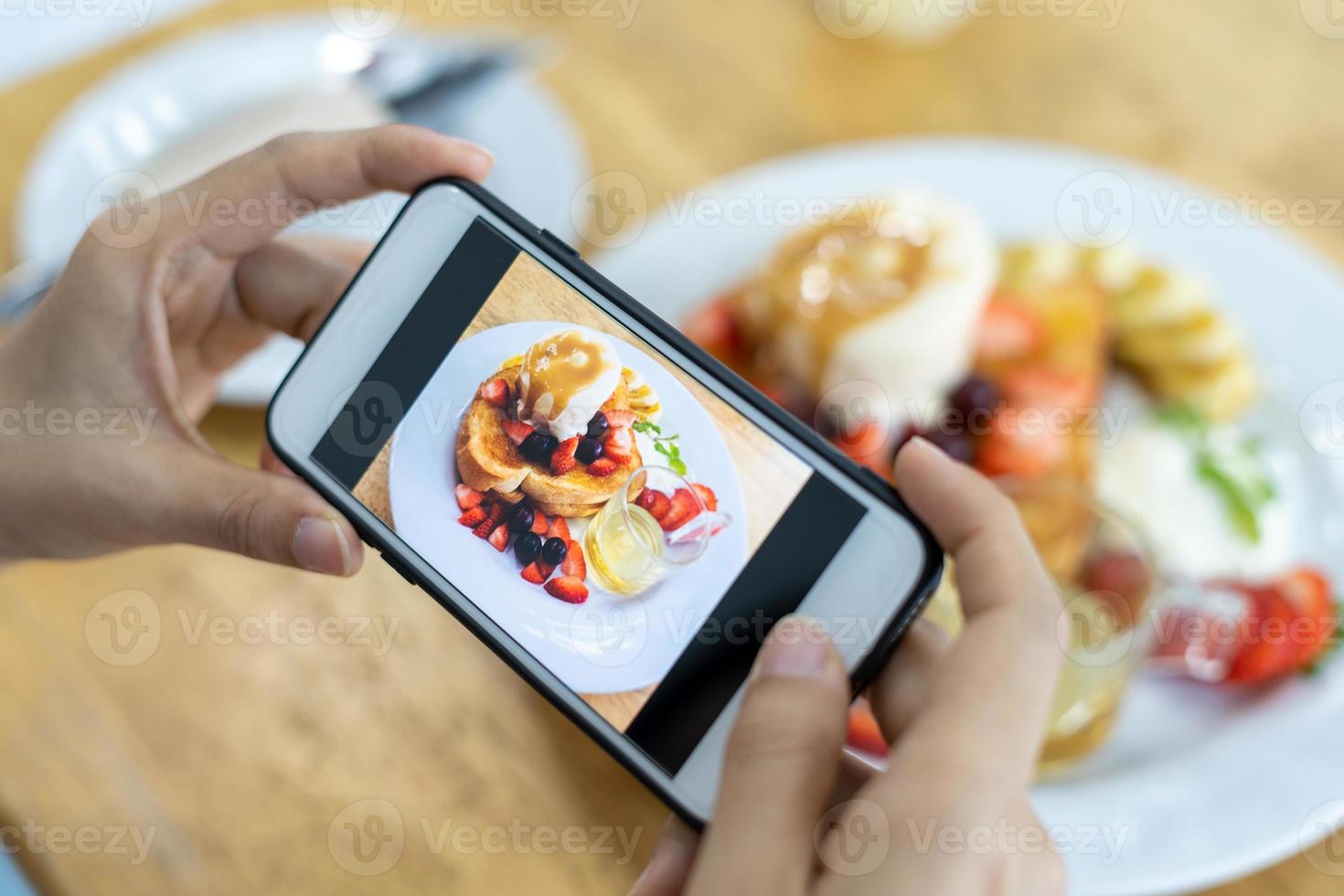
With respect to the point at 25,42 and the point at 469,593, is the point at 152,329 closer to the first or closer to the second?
the point at 469,593

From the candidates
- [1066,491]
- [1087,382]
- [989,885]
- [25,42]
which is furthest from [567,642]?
[25,42]

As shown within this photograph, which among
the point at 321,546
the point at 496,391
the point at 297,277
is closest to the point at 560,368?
the point at 496,391

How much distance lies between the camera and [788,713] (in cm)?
39

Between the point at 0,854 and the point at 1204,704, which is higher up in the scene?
the point at 1204,704

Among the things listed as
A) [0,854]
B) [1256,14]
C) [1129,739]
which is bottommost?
[0,854]

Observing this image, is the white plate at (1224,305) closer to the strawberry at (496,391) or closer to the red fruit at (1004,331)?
the red fruit at (1004,331)

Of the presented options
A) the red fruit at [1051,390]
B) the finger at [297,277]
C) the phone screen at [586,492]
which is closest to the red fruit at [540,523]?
the phone screen at [586,492]

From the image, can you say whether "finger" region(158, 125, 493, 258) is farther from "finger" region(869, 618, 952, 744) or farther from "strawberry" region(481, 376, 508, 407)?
"finger" region(869, 618, 952, 744)

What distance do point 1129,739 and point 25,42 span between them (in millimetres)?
1593

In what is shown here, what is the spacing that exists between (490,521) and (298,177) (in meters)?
0.22

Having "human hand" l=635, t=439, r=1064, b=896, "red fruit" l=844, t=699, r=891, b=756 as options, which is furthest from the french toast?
"red fruit" l=844, t=699, r=891, b=756

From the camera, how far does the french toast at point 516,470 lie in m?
0.46

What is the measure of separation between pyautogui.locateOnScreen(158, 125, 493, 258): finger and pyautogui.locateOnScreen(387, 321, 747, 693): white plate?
0.11m

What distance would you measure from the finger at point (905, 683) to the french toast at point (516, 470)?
6.9 inches
